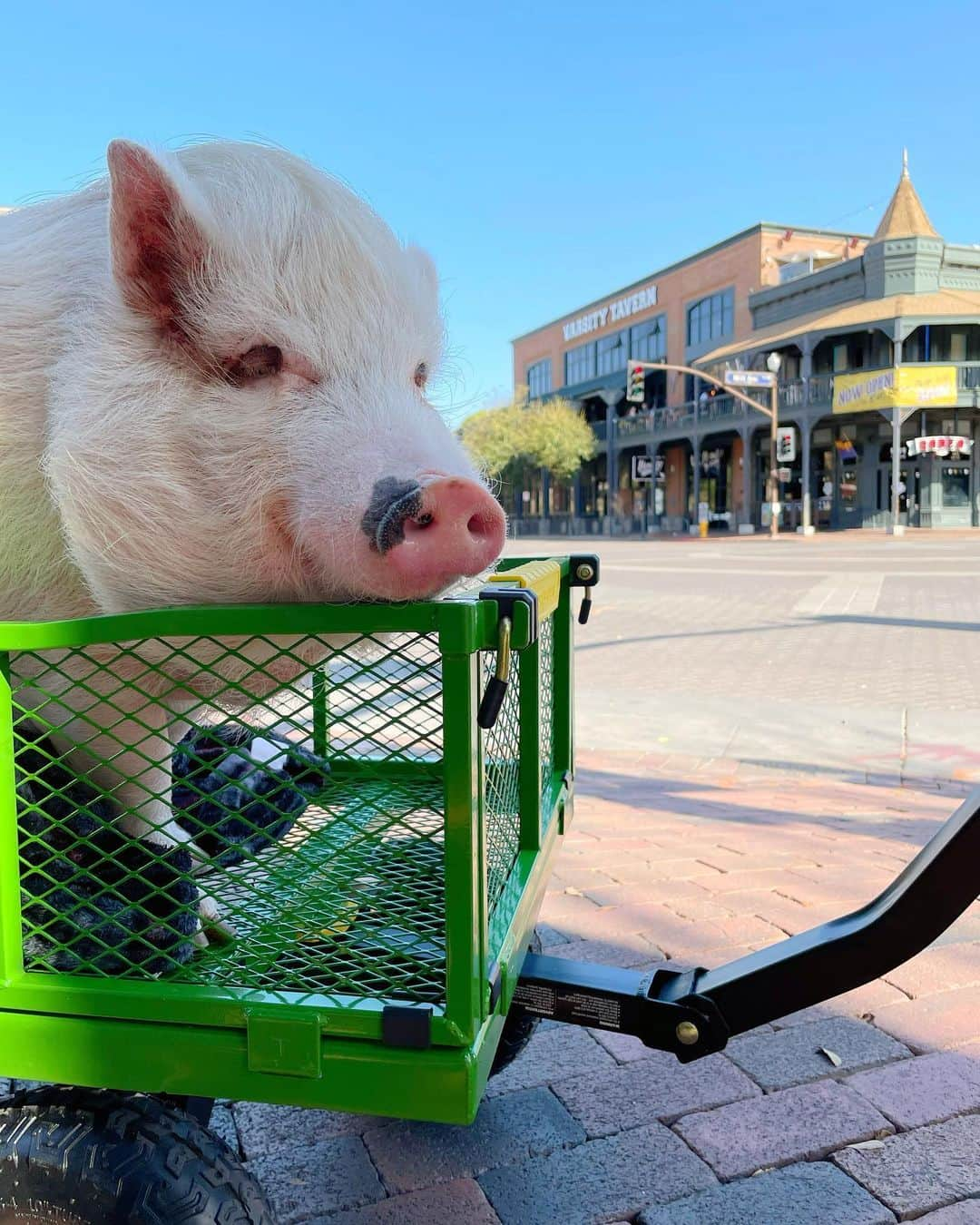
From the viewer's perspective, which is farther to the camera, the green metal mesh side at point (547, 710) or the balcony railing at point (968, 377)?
the balcony railing at point (968, 377)

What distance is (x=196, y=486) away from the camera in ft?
3.85

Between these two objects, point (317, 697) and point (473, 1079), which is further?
point (317, 697)

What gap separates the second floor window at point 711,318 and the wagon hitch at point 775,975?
36.5 meters

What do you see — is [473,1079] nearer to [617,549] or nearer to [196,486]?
[196,486]

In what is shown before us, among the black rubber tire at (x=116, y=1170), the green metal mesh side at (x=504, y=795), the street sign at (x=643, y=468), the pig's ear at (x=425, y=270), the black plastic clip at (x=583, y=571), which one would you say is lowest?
the black rubber tire at (x=116, y=1170)

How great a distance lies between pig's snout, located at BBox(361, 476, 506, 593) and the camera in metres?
1.04

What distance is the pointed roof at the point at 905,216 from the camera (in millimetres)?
28906

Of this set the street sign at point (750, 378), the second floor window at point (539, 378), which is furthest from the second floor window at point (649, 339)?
the street sign at point (750, 378)

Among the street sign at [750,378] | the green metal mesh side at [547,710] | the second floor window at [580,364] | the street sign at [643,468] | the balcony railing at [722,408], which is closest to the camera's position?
the green metal mesh side at [547,710]

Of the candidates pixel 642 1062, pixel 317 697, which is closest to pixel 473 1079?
pixel 317 697

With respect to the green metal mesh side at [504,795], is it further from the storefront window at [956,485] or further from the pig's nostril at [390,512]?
the storefront window at [956,485]

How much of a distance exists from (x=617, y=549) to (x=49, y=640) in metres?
24.7

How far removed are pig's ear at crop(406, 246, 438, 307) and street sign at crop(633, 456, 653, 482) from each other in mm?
35670

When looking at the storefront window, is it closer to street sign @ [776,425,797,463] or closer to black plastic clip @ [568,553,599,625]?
street sign @ [776,425,797,463]
